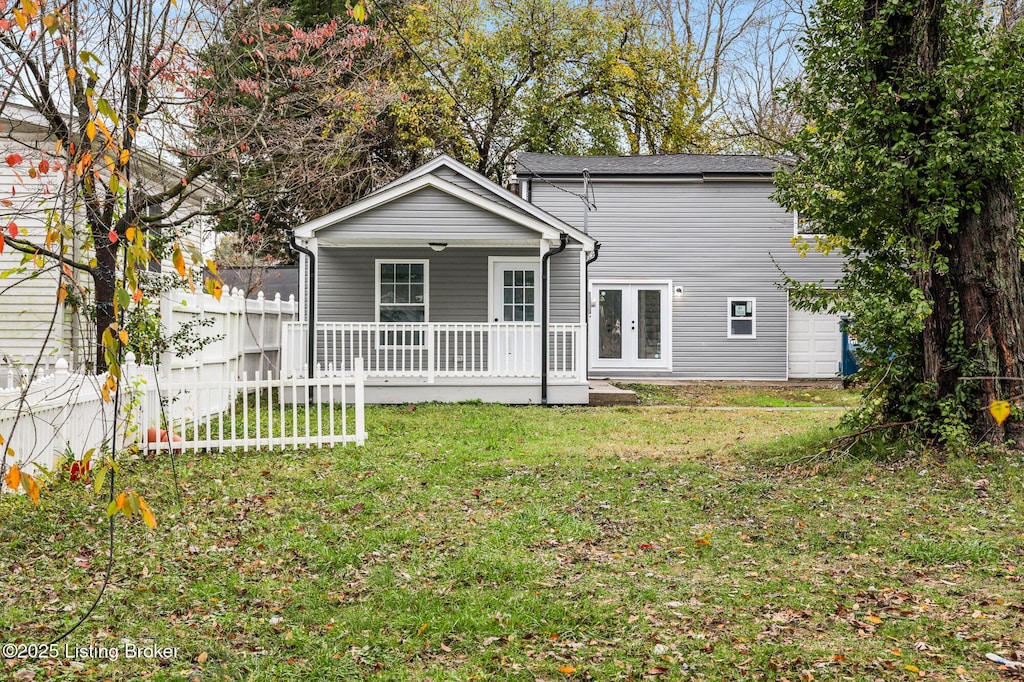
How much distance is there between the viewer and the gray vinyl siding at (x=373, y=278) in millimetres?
16469

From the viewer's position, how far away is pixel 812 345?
68.6 feet

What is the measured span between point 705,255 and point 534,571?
1635cm

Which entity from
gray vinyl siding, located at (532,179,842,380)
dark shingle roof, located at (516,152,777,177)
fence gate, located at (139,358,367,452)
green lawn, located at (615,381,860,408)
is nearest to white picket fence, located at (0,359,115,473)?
fence gate, located at (139,358,367,452)

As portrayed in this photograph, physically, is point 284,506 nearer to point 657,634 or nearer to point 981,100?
point 657,634

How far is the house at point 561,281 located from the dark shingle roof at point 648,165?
2.1 inches

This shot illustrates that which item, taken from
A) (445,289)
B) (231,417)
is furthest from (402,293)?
(231,417)

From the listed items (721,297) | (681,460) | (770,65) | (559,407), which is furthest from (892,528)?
(770,65)

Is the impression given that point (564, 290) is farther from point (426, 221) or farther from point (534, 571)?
point (534, 571)

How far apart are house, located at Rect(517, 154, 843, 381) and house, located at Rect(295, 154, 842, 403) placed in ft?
0.11

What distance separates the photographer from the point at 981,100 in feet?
25.7

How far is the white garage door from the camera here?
20891mm

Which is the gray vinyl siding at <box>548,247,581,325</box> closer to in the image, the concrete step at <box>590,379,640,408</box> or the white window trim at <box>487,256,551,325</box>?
the white window trim at <box>487,256,551,325</box>

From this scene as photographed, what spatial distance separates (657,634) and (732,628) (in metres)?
0.41

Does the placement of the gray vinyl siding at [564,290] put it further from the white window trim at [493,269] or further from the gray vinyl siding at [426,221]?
the gray vinyl siding at [426,221]
